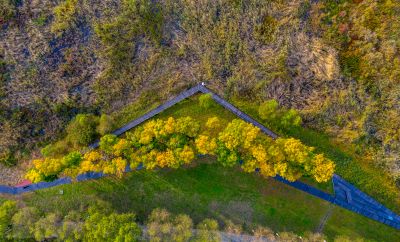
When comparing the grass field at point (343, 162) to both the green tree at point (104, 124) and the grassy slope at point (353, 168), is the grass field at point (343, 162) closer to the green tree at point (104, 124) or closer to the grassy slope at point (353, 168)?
the grassy slope at point (353, 168)

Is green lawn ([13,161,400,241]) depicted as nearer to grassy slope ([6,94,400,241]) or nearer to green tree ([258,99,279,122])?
grassy slope ([6,94,400,241])

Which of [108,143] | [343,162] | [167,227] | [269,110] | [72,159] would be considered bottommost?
Result: [167,227]

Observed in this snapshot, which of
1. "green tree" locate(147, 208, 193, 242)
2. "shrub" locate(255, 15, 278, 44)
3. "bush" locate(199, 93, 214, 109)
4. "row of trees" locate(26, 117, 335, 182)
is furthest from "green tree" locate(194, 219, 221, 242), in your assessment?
"shrub" locate(255, 15, 278, 44)

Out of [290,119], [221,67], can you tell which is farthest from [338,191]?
[221,67]

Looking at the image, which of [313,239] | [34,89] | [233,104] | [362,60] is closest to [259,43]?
[233,104]

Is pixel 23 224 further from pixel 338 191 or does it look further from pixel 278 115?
pixel 338 191
